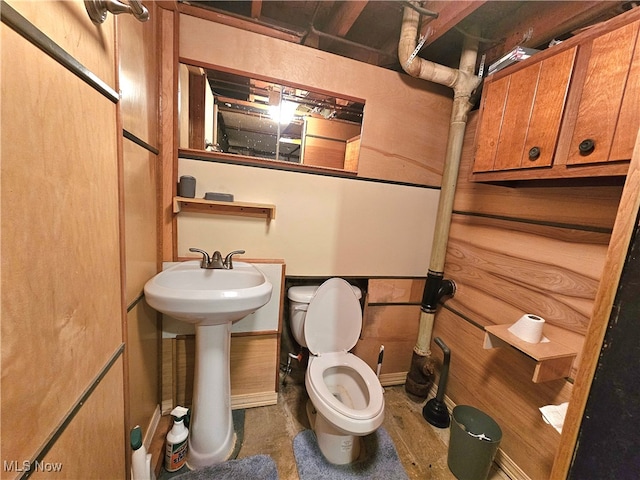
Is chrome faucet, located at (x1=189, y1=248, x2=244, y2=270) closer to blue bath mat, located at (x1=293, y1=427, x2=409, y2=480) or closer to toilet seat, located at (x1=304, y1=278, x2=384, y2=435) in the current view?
toilet seat, located at (x1=304, y1=278, x2=384, y2=435)

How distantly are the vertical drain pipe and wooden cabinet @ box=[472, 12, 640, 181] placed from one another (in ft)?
0.96

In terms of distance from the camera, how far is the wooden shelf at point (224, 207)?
1.33 m

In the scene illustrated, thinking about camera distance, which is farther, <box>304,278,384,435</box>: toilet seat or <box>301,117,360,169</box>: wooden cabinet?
<box>301,117,360,169</box>: wooden cabinet

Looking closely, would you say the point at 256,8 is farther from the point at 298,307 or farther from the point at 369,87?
the point at 298,307

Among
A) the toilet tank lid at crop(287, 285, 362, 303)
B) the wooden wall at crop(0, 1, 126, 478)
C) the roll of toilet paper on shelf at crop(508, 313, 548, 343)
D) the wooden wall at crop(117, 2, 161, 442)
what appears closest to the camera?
the wooden wall at crop(0, 1, 126, 478)

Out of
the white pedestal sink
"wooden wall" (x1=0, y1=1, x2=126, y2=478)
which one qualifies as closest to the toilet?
the white pedestal sink

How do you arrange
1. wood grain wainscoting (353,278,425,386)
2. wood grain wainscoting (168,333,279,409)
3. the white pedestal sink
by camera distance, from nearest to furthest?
1. the white pedestal sink
2. wood grain wainscoting (168,333,279,409)
3. wood grain wainscoting (353,278,425,386)

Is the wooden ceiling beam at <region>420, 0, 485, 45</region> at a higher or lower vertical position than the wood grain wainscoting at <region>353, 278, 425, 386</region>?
higher

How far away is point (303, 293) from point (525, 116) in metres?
1.41

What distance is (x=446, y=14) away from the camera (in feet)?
4.09

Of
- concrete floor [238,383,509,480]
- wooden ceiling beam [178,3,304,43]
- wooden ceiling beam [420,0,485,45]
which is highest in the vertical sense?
wooden ceiling beam [420,0,485,45]

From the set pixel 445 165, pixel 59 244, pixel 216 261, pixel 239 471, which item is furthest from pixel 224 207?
pixel 445 165

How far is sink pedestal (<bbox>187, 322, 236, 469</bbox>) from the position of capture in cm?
122

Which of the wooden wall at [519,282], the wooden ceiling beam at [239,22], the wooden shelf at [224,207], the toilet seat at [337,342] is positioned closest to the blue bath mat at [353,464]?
the toilet seat at [337,342]
